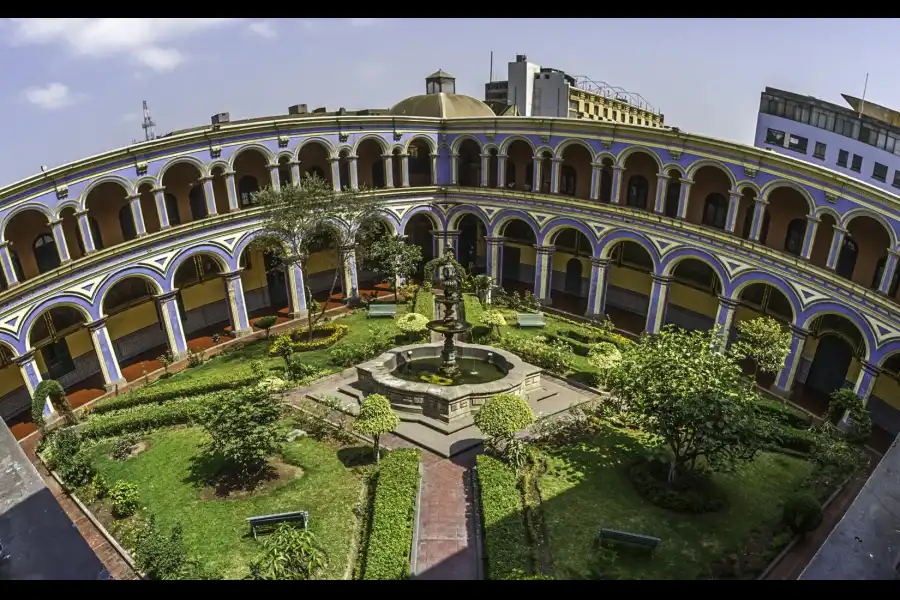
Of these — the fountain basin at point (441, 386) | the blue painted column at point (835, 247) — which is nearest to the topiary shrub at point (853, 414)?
the blue painted column at point (835, 247)

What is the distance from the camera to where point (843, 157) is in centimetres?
4272

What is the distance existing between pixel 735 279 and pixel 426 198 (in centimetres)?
1691

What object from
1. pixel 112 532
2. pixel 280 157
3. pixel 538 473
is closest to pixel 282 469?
pixel 112 532

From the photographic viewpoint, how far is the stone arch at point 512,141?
31500 millimetres

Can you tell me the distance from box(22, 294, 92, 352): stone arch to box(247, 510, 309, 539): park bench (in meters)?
13.5

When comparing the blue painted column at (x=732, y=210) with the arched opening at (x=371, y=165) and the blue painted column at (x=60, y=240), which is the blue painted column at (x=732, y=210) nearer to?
the arched opening at (x=371, y=165)

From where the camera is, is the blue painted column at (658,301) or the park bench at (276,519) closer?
the park bench at (276,519)

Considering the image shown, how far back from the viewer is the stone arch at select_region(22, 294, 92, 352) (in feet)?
73.2

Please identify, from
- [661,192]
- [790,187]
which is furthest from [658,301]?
[790,187]

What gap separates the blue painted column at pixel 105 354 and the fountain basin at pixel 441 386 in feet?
34.4

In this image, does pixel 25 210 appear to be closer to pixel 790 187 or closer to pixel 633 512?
pixel 633 512

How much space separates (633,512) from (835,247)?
13.4 metres

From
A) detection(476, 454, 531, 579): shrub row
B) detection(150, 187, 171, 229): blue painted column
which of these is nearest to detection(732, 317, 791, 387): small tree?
detection(476, 454, 531, 579): shrub row

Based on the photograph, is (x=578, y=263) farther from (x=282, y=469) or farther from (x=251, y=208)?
(x=282, y=469)
